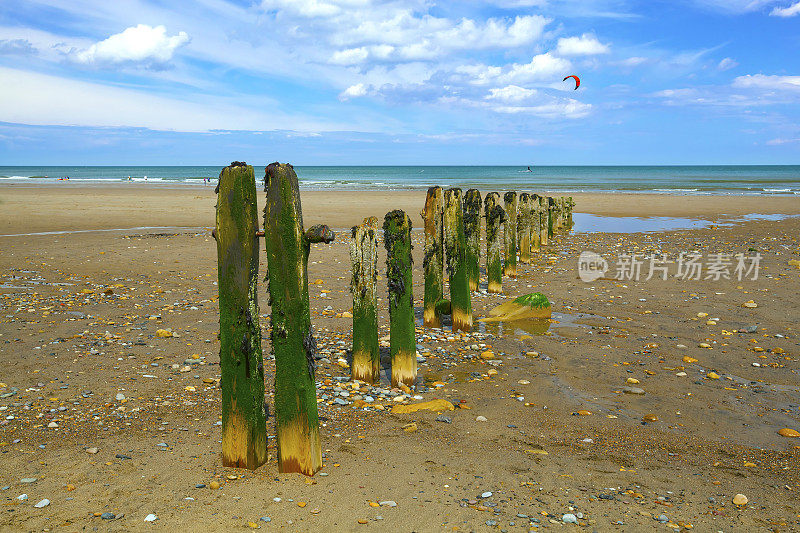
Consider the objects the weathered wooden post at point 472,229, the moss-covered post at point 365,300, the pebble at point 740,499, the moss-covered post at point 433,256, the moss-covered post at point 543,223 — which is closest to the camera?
the pebble at point 740,499

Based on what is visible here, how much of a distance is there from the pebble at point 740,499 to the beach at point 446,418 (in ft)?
0.21

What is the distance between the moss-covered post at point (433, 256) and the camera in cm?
917

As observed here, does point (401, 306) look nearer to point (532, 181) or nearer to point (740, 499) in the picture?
point (740, 499)

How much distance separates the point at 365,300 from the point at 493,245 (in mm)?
5656

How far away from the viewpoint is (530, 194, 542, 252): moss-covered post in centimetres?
1805

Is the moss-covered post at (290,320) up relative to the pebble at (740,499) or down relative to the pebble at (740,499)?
up

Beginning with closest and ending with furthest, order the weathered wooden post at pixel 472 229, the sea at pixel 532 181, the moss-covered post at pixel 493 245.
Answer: the weathered wooden post at pixel 472 229, the moss-covered post at pixel 493 245, the sea at pixel 532 181

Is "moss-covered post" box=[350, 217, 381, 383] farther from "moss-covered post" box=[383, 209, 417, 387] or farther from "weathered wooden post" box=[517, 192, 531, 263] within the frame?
"weathered wooden post" box=[517, 192, 531, 263]

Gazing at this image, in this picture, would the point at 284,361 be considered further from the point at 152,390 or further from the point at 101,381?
the point at 101,381

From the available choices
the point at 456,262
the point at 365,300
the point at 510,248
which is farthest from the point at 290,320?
the point at 510,248

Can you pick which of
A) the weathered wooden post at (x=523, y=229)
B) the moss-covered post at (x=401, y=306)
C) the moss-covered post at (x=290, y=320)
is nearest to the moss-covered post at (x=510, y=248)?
the weathered wooden post at (x=523, y=229)

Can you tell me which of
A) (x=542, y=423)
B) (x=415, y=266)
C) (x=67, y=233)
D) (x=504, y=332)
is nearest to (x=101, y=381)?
(x=542, y=423)

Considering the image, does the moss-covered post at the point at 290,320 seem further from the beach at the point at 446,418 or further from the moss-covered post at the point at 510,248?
the moss-covered post at the point at 510,248

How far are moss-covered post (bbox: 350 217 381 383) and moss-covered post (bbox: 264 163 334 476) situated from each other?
2.13 m
